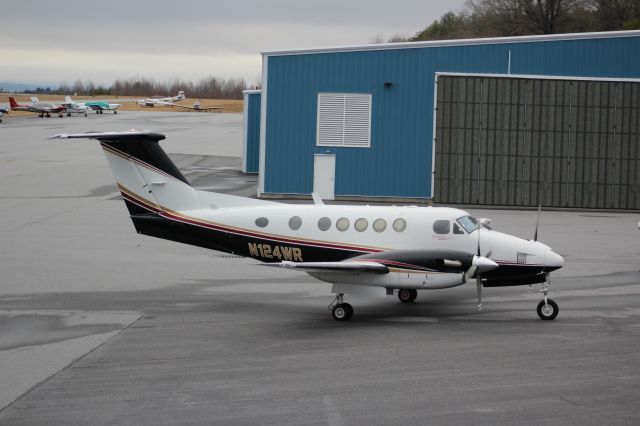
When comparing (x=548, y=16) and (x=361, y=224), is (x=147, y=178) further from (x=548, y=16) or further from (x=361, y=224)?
(x=548, y=16)

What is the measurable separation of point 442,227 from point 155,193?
6.65 metres

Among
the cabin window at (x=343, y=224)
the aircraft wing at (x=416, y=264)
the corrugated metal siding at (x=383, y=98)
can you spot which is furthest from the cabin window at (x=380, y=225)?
the corrugated metal siding at (x=383, y=98)

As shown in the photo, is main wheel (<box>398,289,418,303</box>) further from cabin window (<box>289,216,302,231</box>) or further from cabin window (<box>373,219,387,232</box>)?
cabin window (<box>289,216,302,231</box>)

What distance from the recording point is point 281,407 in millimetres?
12008

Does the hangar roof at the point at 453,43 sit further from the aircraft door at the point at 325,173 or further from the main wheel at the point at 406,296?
the main wheel at the point at 406,296

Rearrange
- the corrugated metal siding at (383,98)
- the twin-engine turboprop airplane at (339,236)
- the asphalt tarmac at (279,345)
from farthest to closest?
the corrugated metal siding at (383,98)
the twin-engine turboprop airplane at (339,236)
the asphalt tarmac at (279,345)

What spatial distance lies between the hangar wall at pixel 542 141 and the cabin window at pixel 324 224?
23.0m

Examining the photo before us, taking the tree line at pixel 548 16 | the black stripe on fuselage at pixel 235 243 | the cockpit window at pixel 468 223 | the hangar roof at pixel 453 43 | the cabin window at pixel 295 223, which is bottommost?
the black stripe on fuselage at pixel 235 243

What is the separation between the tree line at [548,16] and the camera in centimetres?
8362

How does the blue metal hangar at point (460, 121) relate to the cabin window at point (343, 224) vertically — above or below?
above

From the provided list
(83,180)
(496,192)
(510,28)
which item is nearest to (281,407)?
(496,192)

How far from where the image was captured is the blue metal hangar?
1615 inches

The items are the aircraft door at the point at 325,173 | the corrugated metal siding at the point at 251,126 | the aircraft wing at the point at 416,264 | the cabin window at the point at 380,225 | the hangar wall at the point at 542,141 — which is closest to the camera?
the aircraft wing at the point at 416,264

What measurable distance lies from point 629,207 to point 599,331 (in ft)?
84.8
